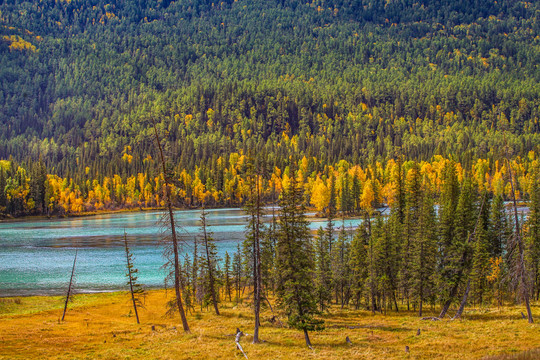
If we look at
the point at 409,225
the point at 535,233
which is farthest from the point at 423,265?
the point at 535,233

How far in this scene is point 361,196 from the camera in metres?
159

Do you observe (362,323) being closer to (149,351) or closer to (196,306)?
(149,351)

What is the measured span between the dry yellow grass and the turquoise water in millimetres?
14543

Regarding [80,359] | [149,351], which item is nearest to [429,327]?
[149,351]

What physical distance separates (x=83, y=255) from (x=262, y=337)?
68720mm

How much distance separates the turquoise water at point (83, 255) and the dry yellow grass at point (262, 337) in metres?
14.5

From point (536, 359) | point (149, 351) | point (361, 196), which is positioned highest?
point (536, 359)

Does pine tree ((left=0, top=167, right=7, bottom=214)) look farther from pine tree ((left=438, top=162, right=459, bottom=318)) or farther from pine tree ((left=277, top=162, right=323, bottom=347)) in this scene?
pine tree ((left=277, top=162, right=323, bottom=347))

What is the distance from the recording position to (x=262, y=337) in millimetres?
36438

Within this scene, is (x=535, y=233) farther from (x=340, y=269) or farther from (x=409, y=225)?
(x=340, y=269)

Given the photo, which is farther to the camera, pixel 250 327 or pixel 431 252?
pixel 431 252

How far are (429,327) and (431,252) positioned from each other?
49.0 feet

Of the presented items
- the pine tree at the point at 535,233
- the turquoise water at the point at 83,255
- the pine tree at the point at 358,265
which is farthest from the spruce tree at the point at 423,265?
the turquoise water at the point at 83,255

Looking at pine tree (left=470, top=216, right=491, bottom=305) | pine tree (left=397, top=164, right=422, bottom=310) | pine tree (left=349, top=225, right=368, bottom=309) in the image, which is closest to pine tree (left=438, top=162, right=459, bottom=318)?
pine tree (left=470, top=216, right=491, bottom=305)
